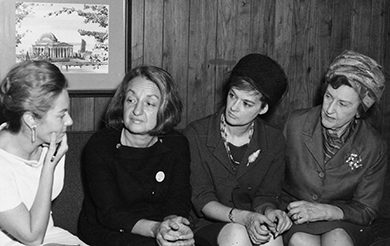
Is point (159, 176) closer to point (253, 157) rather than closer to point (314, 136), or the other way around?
point (253, 157)

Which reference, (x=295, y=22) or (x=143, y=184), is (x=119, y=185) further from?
(x=295, y=22)

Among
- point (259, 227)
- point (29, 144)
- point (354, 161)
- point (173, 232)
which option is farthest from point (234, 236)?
point (29, 144)

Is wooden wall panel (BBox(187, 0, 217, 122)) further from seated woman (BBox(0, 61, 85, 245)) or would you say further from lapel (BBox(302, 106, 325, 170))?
seated woman (BBox(0, 61, 85, 245))

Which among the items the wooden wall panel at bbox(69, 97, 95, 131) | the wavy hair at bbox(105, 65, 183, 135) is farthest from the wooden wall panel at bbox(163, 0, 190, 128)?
the wavy hair at bbox(105, 65, 183, 135)

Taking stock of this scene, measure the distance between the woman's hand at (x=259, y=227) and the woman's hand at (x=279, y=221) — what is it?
0.9 inches

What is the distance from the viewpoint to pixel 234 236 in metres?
2.45

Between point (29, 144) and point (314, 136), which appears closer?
point (29, 144)

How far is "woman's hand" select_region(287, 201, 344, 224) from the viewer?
257cm

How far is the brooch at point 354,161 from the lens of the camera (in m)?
2.72

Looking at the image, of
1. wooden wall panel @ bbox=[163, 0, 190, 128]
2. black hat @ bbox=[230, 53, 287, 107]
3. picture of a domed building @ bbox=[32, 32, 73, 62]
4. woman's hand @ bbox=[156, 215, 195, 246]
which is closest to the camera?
woman's hand @ bbox=[156, 215, 195, 246]

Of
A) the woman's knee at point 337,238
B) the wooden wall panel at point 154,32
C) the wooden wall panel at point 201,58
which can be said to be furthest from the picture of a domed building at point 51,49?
the woman's knee at point 337,238

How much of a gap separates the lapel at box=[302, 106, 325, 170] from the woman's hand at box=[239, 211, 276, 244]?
1.45ft

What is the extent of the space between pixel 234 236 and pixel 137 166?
499 mm

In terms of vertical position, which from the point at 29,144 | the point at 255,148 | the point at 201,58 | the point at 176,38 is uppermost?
the point at 176,38
